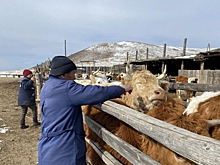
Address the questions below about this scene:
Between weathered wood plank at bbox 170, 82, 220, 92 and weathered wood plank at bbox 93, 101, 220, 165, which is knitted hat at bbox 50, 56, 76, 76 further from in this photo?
weathered wood plank at bbox 170, 82, 220, 92

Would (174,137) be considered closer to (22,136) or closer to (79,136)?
(79,136)

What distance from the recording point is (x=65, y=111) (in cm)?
241

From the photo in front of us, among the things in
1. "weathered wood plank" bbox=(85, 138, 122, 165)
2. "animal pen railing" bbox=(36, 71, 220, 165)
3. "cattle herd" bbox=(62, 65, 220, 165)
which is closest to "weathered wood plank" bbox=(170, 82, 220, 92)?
"cattle herd" bbox=(62, 65, 220, 165)

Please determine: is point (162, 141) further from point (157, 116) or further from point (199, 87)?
point (199, 87)

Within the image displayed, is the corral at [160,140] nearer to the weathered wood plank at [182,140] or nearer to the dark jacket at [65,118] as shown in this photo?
the weathered wood plank at [182,140]

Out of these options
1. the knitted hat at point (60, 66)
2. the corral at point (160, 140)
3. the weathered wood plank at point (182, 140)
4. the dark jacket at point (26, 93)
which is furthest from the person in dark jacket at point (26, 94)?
the weathered wood plank at point (182, 140)

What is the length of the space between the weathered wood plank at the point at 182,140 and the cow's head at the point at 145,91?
1.23 metres

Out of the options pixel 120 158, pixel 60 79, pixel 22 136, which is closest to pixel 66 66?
pixel 60 79

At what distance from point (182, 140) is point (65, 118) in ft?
4.61

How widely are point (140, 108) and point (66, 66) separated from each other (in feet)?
5.56

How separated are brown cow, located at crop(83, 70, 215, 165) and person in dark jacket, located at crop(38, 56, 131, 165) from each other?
0.56 m

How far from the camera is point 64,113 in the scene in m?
2.41

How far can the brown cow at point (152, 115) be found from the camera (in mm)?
2008

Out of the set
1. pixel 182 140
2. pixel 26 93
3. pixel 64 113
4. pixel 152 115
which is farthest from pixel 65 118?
pixel 26 93
